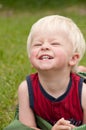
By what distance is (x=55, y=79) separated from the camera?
10.1 feet

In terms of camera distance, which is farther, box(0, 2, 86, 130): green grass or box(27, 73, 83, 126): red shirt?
box(0, 2, 86, 130): green grass

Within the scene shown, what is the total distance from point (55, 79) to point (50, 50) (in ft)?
0.75

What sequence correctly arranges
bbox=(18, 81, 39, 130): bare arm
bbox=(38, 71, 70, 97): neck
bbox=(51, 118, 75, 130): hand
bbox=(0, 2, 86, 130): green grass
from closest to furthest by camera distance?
bbox=(51, 118, 75, 130): hand, bbox=(38, 71, 70, 97): neck, bbox=(18, 81, 39, 130): bare arm, bbox=(0, 2, 86, 130): green grass

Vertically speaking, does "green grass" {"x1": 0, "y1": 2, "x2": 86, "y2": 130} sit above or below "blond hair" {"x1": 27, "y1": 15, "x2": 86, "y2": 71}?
below

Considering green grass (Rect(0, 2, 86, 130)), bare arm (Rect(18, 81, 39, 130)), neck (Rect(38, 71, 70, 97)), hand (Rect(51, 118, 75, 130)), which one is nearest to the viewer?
hand (Rect(51, 118, 75, 130))

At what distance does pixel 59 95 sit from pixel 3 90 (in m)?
1.51

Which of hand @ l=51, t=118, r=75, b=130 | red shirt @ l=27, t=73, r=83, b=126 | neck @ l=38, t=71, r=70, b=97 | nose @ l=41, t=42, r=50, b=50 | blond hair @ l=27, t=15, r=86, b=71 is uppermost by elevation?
blond hair @ l=27, t=15, r=86, b=71

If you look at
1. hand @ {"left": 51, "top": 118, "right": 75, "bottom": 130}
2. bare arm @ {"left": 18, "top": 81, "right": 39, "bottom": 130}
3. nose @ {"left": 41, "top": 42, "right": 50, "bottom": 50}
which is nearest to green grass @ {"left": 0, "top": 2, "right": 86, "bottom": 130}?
bare arm @ {"left": 18, "top": 81, "right": 39, "bottom": 130}

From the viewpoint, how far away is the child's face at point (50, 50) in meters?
2.96

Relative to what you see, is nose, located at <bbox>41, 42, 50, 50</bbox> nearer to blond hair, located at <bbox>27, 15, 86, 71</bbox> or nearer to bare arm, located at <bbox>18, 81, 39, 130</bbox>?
blond hair, located at <bbox>27, 15, 86, 71</bbox>

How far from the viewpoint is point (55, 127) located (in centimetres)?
297

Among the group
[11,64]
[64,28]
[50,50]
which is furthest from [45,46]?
[11,64]

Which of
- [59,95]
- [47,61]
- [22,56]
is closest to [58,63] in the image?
[47,61]

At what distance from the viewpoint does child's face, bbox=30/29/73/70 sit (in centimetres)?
296
